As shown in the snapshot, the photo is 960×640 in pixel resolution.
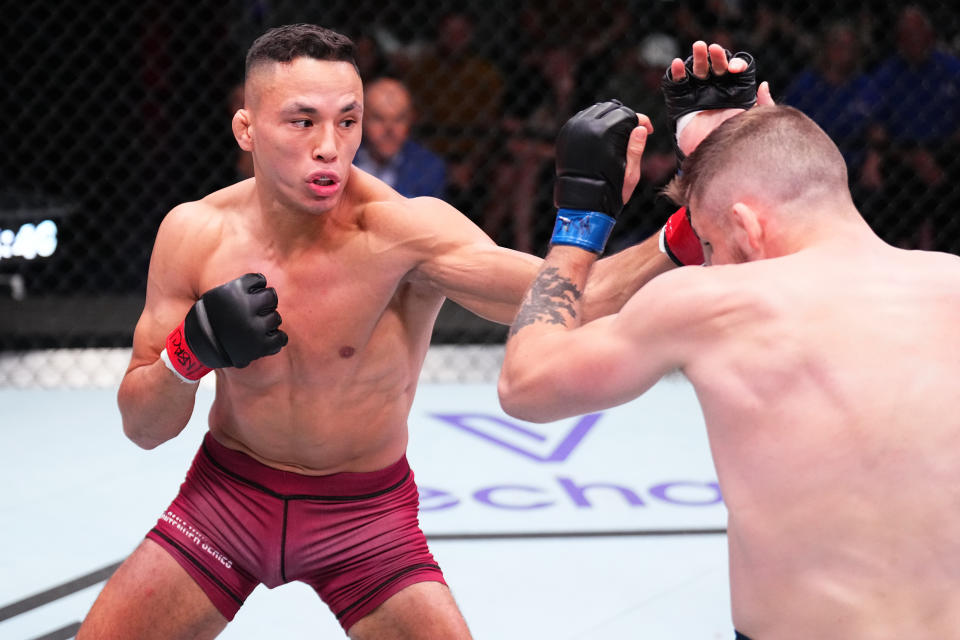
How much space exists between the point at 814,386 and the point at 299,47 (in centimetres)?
103

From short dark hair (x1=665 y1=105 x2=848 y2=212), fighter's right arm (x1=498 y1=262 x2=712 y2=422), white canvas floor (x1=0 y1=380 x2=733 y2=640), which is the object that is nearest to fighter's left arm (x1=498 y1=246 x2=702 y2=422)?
fighter's right arm (x1=498 y1=262 x2=712 y2=422)

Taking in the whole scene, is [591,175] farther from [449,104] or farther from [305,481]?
[449,104]

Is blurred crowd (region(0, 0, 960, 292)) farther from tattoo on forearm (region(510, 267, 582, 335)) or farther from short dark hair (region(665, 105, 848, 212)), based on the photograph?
short dark hair (region(665, 105, 848, 212))

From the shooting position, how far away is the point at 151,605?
181 centimetres

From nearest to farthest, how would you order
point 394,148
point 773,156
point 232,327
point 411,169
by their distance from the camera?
point 773,156 < point 232,327 < point 394,148 < point 411,169

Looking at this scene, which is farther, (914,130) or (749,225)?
(914,130)

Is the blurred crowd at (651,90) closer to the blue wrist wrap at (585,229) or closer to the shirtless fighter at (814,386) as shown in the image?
the blue wrist wrap at (585,229)

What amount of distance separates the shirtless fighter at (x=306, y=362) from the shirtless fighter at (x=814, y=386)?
1.72 ft

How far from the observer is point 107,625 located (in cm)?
178

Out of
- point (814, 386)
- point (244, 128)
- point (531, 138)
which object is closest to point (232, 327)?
point (244, 128)

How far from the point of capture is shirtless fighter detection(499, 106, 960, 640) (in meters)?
1.21

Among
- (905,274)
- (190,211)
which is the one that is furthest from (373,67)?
(905,274)

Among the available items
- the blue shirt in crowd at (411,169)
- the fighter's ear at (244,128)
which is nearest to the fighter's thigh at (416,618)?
the fighter's ear at (244,128)

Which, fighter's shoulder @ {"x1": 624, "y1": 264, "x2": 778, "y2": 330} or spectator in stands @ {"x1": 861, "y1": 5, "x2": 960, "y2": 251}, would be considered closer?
fighter's shoulder @ {"x1": 624, "y1": 264, "x2": 778, "y2": 330}
